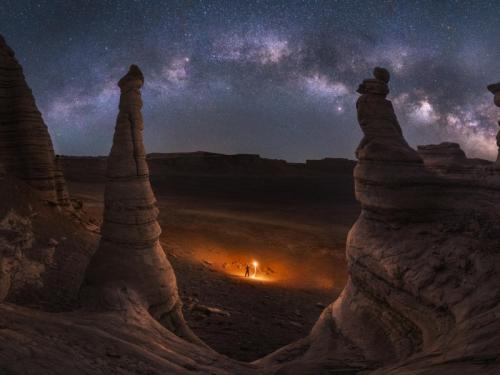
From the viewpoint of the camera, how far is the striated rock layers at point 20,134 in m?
12.4

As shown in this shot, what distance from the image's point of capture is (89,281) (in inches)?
277

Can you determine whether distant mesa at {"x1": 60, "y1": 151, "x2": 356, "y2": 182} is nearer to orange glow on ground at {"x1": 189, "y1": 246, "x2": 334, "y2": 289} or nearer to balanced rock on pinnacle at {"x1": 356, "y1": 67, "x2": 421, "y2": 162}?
orange glow on ground at {"x1": 189, "y1": 246, "x2": 334, "y2": 289}

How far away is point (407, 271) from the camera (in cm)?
548

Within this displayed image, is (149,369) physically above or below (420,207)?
below

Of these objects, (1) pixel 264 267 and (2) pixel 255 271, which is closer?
(2) pixel 255 271

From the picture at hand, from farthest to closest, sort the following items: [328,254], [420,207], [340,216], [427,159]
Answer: [340,216], [328,254], [427,159], [420,207]

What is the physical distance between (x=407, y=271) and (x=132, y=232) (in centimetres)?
533

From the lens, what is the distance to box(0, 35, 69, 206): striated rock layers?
12.4 m

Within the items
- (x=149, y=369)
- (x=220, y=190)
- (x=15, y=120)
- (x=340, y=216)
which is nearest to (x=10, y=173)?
(x=15, y=120)

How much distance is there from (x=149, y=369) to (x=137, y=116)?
5.25 metres

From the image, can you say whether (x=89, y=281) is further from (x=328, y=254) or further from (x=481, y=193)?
(x=328, y=254)

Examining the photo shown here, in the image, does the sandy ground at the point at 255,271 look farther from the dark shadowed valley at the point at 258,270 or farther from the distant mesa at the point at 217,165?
the distant mesa at the point at 217,165

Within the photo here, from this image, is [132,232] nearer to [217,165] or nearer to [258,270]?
[258,270]

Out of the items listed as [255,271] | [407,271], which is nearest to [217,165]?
[255,271]
